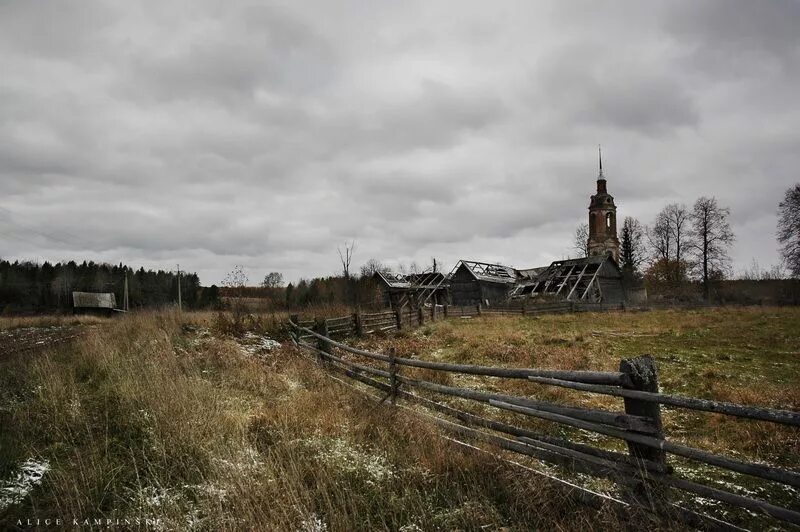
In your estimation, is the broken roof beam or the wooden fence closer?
the wooden fence

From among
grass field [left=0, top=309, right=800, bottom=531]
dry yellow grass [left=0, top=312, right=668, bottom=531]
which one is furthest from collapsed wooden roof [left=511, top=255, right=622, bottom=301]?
dry yellow grass [left=0, top=312, right=668, bottom=531]

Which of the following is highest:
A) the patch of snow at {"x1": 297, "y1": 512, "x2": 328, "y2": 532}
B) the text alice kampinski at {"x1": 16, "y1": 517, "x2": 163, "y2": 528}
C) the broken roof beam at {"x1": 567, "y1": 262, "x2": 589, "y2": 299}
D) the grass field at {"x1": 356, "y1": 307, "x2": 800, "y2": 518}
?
the broken roof beam at {"x1": 567, "y1": 262, "x2": 589, "y2": 299}

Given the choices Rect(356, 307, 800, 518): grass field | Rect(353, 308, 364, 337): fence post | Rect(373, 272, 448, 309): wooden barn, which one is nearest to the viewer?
Rect(356, 307, 800, 518): grass field

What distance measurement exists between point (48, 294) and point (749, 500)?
93.8 m

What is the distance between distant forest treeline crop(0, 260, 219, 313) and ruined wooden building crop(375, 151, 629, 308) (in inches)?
1385

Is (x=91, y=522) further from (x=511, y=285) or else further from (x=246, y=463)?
(x=511, y=285)

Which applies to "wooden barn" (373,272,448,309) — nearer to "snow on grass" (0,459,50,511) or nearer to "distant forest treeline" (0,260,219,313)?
"distant forest treeline" (0,260,219,313)

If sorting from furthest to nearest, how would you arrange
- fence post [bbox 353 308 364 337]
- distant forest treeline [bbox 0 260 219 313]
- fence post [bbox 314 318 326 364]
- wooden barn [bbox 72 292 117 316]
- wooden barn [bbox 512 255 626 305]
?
distant forest treeline [bbox 0 260 219 313]
wooden barn [bbox 72 292 117 316]
wooden barn [bbox 512 255 626 305]
fence post [bbox 353 308 364 337]
fence post [bbox 314 318 326 364]

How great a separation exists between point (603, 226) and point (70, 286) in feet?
289

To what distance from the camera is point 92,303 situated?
52.9 metres

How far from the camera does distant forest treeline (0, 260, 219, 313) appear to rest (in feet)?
225

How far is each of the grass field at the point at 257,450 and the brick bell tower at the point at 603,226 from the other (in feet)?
169

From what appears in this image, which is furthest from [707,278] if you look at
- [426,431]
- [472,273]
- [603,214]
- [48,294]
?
[48,294]

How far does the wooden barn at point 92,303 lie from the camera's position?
51.6 m
